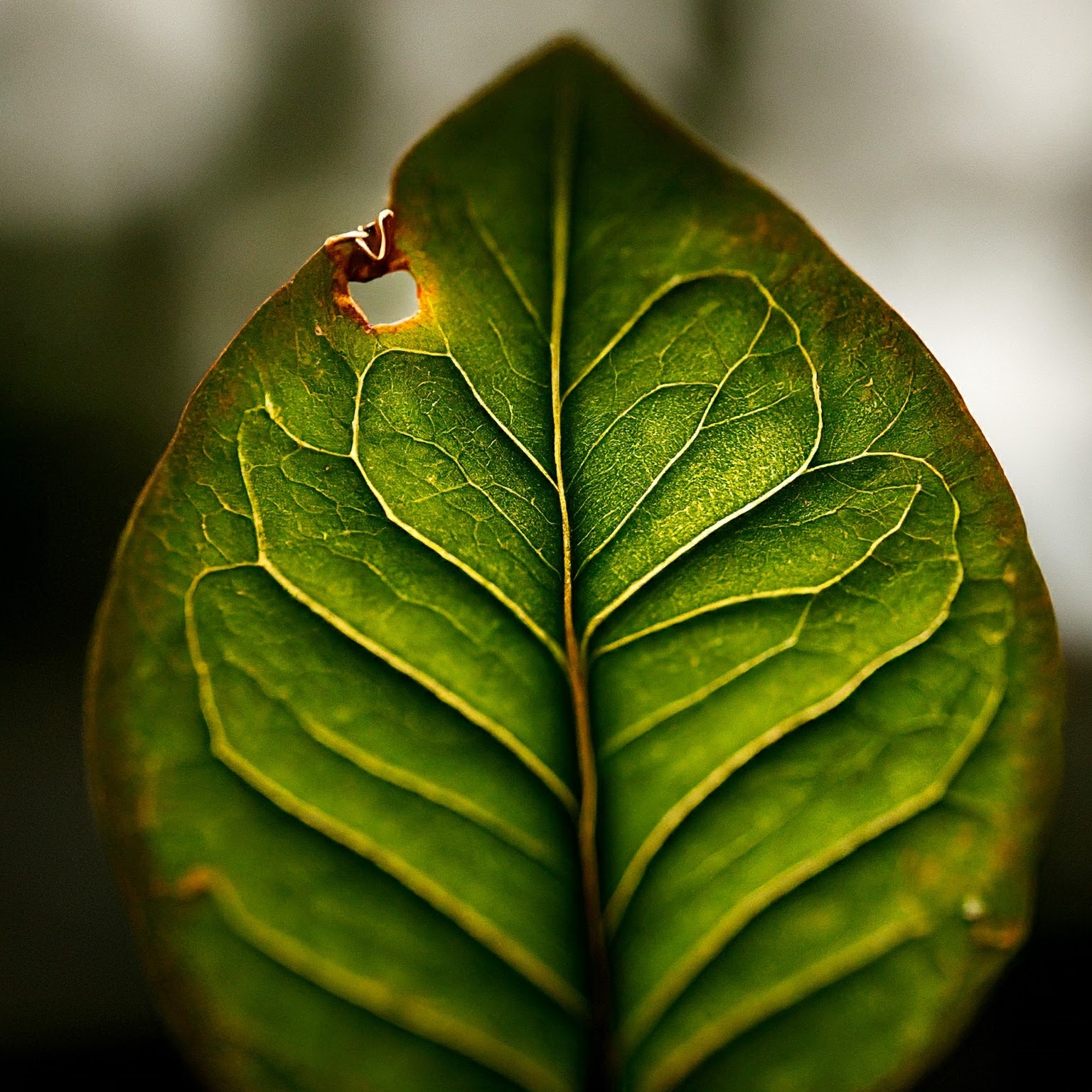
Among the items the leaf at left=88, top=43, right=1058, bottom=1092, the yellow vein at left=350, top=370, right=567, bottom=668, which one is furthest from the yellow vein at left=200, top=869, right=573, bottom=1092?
the yellow vein at left=350, top=370, right=567, bottom=668

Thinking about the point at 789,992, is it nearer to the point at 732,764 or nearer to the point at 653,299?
the point at 732,764

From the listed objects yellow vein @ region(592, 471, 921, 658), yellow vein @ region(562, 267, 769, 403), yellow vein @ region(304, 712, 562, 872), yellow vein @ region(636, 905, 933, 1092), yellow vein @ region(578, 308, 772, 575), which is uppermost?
yellow vein @ region(562, 267, 769, 403)

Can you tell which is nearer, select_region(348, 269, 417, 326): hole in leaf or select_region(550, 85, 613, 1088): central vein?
select_region(550, 85, 613, 1088): central vein

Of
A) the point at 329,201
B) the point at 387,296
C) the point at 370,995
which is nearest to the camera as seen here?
the point at 370,995

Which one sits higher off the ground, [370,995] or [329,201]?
[329,201]

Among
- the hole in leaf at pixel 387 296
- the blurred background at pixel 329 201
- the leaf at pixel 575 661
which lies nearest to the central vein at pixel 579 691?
the leaf at pixel 575 661

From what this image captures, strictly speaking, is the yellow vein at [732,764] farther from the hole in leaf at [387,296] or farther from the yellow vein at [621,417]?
the hole in leaf at [387,296]

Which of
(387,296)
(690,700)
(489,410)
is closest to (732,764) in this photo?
(690,700)

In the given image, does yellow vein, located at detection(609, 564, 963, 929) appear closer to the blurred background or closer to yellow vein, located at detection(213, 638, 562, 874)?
yellow vein, located at detection(213, 638, 562, 874)
